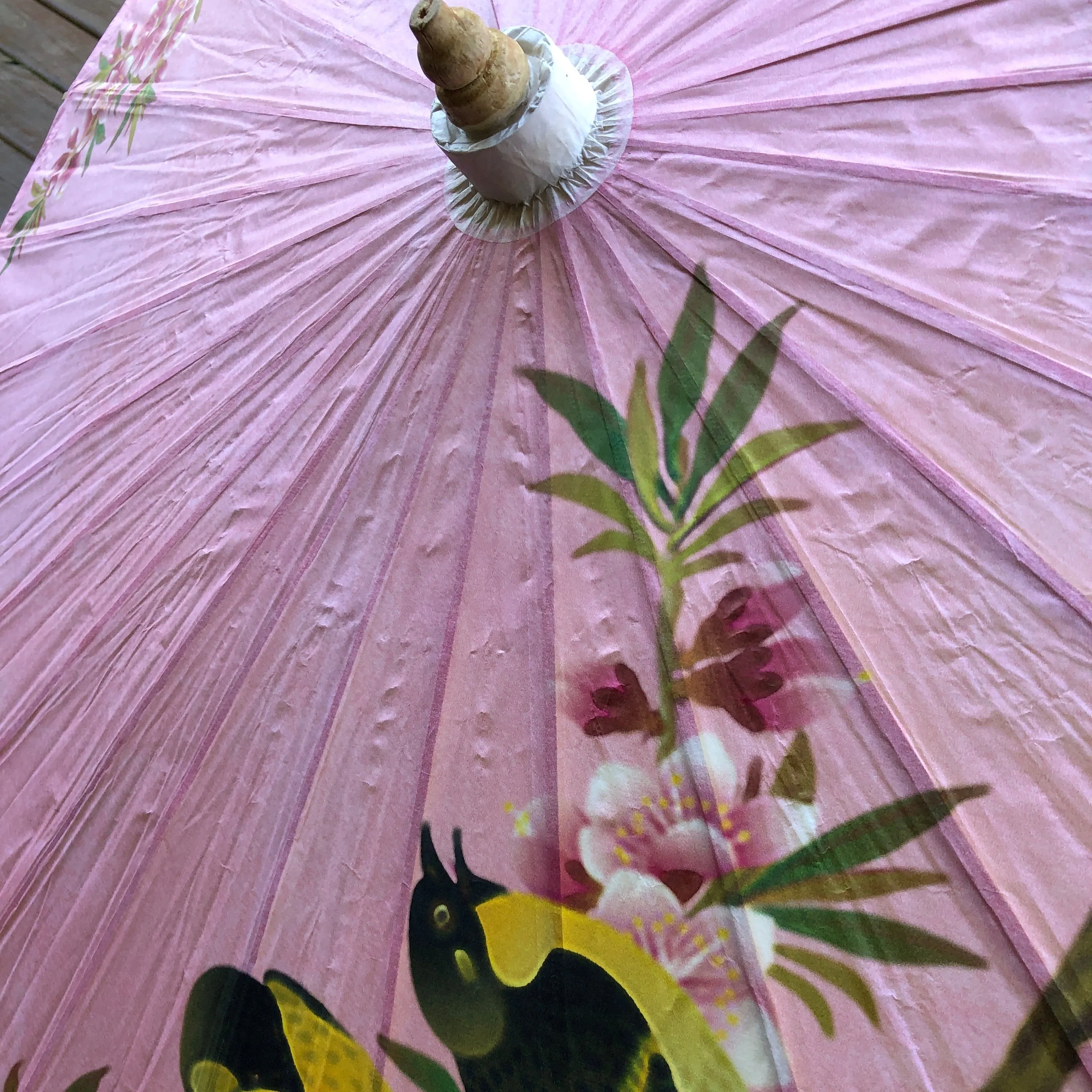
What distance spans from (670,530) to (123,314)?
65 cm

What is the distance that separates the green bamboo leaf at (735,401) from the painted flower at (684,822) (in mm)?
186

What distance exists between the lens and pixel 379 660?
77 cm

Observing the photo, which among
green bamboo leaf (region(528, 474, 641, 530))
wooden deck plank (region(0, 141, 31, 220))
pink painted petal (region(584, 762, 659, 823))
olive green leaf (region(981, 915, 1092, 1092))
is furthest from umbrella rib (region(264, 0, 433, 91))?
wooden deck plank (region(0, 141, 31, 220))

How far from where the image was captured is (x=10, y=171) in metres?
1.98

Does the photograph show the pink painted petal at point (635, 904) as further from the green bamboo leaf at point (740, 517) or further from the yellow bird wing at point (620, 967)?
the green bamboo leaf at point (740, 517)

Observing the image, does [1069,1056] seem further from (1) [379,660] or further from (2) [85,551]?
(2) [85,551]

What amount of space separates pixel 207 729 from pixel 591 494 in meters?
0.37

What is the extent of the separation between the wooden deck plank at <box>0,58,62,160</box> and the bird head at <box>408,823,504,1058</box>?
187cm

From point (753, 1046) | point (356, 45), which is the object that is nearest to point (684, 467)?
point (753, 1046)

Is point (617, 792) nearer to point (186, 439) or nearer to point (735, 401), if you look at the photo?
point (735, 401)

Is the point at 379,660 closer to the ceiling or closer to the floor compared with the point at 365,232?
closer to the floor

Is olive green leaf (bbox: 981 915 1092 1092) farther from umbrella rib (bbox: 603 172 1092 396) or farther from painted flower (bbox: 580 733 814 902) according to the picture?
umbrella rib (bbox: 603 172 1092 396)

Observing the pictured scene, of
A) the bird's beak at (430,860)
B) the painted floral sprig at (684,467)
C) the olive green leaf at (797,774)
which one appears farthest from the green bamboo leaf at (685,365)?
the bird's beak at (430,860)

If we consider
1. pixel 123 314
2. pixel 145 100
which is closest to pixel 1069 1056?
pixel 123 314
